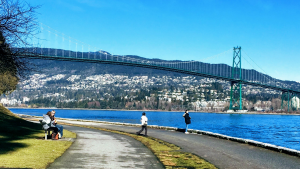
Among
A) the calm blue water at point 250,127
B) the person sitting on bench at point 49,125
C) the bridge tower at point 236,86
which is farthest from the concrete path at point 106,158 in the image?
the bridge tower at point 236,86

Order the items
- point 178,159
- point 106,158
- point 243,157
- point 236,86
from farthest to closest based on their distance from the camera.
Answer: point 236,86 < point 243,157 < point 178,159 < point 106,158

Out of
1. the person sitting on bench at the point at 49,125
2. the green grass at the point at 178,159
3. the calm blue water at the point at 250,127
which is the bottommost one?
the calm blue water at the point at 250,127

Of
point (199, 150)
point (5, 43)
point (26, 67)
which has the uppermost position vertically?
point (5, 43)

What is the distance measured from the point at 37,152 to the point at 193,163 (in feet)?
17.8

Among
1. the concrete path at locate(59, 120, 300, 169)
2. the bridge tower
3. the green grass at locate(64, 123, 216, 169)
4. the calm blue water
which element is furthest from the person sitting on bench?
the bridge tower

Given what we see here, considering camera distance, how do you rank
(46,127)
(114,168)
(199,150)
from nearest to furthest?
(114,168) < (199,150) < (46,127)

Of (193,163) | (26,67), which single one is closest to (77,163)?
(193,163)

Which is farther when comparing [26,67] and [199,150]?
[199,150]

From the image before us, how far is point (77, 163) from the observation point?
34.3 feet

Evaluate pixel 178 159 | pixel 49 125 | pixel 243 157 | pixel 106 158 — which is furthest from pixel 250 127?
pixel 106 158

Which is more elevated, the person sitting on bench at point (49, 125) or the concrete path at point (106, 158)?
the person sitting on bench at point (49, 125)

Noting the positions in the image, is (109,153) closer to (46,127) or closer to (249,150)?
(46,127)

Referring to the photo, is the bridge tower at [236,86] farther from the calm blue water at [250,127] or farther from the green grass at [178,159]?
the green grass at [178,159]

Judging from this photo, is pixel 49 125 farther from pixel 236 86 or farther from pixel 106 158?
pixel 236 86
